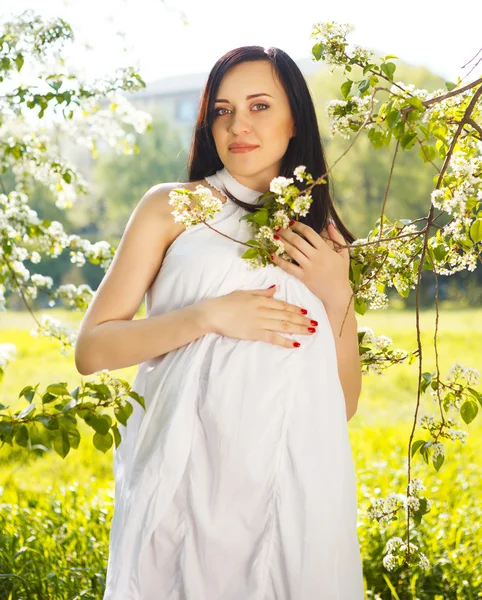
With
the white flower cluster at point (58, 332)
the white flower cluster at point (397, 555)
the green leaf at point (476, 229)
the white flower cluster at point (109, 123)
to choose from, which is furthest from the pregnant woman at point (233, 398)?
the white flower cluster at point (109, 123)

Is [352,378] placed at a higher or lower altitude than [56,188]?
lower

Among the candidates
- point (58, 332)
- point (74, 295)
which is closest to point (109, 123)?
point (74, 295)

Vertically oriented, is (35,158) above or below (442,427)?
above

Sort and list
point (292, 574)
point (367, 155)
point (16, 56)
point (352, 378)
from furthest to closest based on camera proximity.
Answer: point (367, 155) < point (16, 56) < point (352, 378) < point (292, 574)

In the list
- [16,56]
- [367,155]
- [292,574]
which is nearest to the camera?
[292,574]

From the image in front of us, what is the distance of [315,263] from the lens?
1.77 metres

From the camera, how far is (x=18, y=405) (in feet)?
28.6

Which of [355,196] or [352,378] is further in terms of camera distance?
[355,196]

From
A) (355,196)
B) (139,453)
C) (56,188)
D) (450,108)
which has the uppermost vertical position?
(355,196)

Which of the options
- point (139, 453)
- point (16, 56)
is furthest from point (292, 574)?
point (16, 56)

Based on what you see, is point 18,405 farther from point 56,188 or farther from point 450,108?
point 450,108

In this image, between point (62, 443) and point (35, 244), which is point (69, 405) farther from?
point (35, 244)

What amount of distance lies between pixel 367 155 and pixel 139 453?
20.1m

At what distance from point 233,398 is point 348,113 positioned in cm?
73
